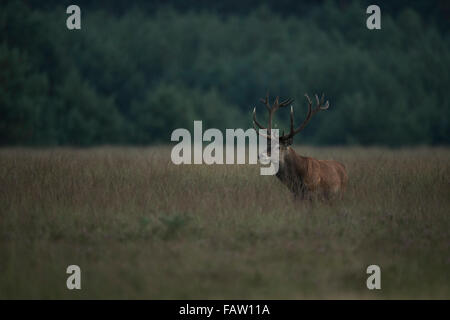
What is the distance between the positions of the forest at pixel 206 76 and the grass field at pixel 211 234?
2384 centimetres

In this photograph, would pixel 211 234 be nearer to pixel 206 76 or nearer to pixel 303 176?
pixel 303 176

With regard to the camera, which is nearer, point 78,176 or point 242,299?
point 242,299

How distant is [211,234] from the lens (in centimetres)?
845

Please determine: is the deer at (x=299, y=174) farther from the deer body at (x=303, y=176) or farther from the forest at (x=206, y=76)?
the forest at (x=206, y=76)

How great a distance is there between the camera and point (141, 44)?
58719 mm

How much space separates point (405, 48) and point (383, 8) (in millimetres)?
21271

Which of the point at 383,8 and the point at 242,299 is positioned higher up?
the point at 383,8

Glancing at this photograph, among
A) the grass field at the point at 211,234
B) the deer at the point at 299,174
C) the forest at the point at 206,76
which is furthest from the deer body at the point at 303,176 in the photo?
the forest at the point at 206,76

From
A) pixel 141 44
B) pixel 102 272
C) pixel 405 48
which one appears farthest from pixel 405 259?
pixel 405 48

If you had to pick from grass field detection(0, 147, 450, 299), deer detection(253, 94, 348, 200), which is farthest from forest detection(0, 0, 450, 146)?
deer detection(253, 94, 348, 200)

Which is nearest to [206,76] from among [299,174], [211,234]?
[299,174]

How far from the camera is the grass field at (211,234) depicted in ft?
22.0

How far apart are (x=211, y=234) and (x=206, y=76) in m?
49.0
